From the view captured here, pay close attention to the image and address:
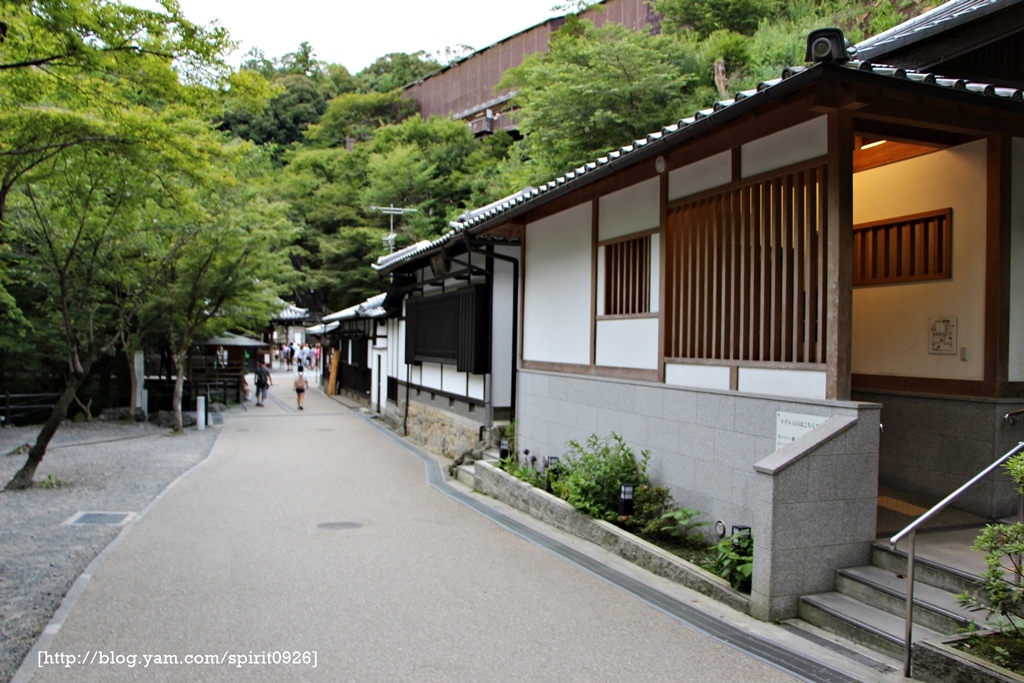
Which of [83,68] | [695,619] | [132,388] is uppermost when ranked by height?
[83,68]

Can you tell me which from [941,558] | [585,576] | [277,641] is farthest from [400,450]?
[941,558]

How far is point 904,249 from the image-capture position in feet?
26.1

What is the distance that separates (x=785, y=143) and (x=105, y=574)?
26.8ft

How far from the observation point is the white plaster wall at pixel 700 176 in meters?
7.90

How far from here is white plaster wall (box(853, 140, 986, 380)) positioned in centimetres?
706

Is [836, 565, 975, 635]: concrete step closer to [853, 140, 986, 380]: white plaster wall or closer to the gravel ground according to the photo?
[853, 140, 986, 380]: white plaster wall

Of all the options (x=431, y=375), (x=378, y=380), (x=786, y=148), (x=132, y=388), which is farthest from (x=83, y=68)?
(x=378, y=380)

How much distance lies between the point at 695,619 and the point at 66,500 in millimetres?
10764

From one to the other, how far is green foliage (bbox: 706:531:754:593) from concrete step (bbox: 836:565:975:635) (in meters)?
0.72

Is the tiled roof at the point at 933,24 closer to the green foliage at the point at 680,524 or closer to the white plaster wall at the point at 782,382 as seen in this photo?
the white plaster wall at the point at 782,382

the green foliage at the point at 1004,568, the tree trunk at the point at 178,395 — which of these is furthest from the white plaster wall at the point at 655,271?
the tree trunk at the point at 178,395

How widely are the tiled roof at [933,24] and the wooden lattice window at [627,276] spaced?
3345mm

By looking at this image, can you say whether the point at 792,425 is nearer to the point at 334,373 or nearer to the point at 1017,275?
the point at 1017,275

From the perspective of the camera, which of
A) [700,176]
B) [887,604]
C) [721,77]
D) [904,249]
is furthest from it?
[721,77]
